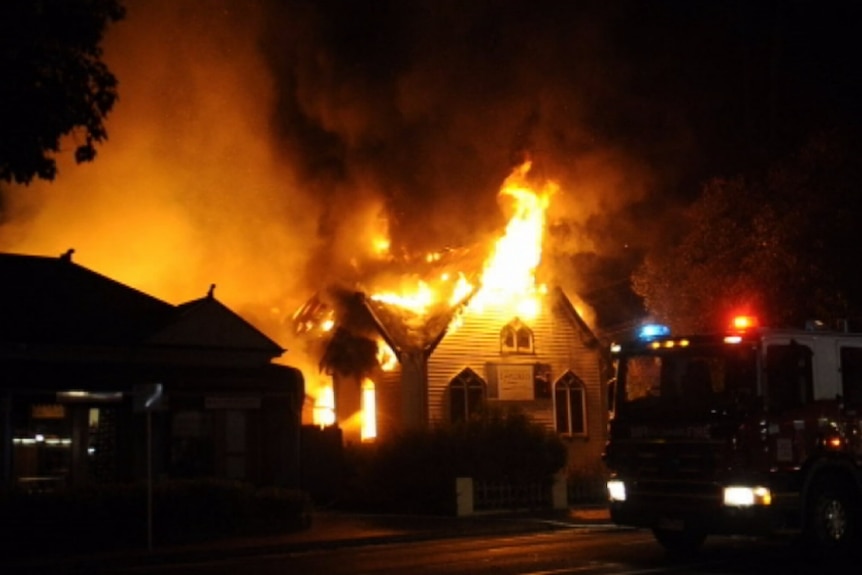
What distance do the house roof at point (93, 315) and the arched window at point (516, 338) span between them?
27.1 ft

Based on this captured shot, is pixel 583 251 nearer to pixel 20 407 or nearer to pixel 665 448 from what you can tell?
pixel 20 407

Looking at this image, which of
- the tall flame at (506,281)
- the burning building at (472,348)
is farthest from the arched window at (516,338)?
the tall flame at (506,281)

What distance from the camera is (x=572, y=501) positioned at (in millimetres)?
26766

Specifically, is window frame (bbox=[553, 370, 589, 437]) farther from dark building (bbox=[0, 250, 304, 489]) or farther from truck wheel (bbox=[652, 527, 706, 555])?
truck wheel (bbox=[652, 527, 706, 555])

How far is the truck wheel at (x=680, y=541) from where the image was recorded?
15.4 metres

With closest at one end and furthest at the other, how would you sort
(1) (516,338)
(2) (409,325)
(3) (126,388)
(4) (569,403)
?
(3) (126,388) < (2) (409,325) < (1) (516,338) < (4) (569,403)

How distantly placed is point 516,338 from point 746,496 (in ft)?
62.1

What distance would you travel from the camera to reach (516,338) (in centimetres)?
3238

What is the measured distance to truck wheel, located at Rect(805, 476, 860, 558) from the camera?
1388cm

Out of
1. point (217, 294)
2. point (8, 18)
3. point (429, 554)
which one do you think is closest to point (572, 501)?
point (429, 554)

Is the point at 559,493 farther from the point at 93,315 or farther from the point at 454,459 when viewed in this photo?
the point at 93,315

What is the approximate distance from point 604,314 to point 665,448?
2741 cm

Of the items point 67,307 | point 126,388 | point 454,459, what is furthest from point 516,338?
point 67,307

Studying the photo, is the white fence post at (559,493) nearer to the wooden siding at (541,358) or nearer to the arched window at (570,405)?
the wooden siding at (541,358)
